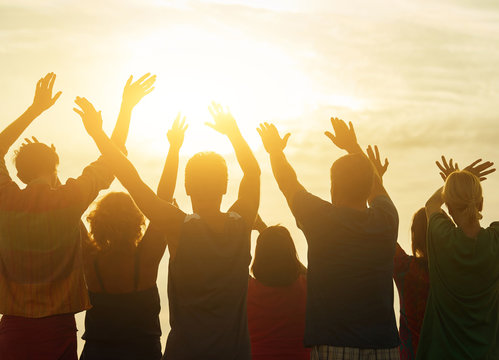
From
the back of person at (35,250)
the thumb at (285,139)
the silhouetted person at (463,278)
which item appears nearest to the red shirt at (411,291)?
the silhouetted person at (463,278)

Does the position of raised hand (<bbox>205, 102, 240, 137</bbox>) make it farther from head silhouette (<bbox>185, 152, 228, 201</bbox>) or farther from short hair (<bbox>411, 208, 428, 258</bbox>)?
short hair (<bbox>411, 208, 428, 258</bbox>)

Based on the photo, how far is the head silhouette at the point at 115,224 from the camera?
5.48 meters

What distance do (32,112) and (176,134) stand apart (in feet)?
3.78

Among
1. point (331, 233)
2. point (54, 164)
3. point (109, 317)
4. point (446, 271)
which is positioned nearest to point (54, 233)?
point (54, 164)

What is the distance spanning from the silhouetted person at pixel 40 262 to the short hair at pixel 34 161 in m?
0.14

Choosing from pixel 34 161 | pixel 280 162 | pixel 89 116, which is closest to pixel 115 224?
pixel 34 161

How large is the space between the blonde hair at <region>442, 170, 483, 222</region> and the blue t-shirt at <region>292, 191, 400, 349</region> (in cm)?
89

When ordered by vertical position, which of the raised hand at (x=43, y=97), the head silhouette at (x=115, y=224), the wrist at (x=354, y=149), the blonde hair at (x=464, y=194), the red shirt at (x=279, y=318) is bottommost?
the red shirt at (x=279, y=318)

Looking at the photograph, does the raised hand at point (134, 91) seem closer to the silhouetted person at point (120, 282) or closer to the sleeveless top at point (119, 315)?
the silhouetted person at point (120, 282)

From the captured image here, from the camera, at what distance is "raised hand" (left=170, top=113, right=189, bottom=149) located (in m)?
5.46

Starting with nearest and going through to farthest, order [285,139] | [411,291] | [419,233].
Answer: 1. [285,139]
2. [419,233]
3. [411,291]

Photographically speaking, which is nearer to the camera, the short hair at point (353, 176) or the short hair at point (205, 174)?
the short hair at point (205, 174)

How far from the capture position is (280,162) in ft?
16.6

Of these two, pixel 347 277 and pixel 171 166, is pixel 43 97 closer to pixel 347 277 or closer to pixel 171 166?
pixel 171 166
